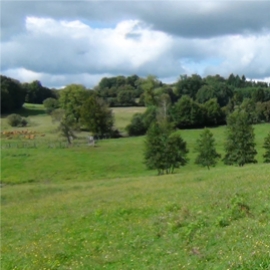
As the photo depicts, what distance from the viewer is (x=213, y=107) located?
10875 cm

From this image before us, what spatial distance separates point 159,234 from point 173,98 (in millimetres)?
140611

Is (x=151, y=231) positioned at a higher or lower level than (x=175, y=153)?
higher

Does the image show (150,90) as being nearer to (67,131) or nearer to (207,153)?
(67,131)

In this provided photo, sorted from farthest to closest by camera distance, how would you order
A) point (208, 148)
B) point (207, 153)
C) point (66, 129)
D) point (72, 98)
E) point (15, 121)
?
point (72, 98), point (15, 121), point (66, 129), point (208, 148), point (207, 153)

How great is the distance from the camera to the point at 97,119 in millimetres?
113688

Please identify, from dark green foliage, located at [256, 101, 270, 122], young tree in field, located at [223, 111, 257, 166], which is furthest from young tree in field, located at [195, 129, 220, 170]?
dark green foliage, located at [256, 101, 270, 122]

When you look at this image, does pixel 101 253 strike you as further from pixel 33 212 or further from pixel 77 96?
pixel 77 96

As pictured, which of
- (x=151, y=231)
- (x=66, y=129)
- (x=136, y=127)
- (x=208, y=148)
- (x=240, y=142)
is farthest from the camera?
(x=136, y=127)

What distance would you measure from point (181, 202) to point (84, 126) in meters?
98.5

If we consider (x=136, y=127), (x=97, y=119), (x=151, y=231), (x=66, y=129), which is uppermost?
(x=97, y=119)

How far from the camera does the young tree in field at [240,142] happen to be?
198 ft

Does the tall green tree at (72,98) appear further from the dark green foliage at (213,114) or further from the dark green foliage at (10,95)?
the dark green foliage at (213,114)

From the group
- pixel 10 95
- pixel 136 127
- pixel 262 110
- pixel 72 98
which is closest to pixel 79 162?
pixel 262 110

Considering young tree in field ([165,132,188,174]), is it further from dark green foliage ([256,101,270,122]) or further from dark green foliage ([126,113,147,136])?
dark green foliage ([126,113,147,136])
